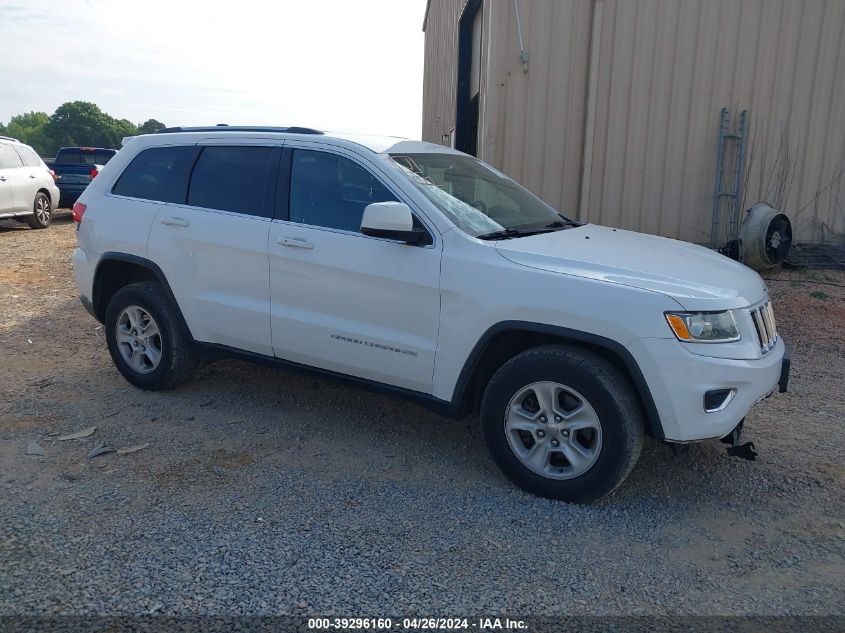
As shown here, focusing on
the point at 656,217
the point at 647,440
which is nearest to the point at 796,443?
the point at 647,440

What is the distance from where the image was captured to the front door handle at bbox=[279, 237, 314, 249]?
14.6ft

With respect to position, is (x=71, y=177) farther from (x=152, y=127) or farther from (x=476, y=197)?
(x=476, y=197)

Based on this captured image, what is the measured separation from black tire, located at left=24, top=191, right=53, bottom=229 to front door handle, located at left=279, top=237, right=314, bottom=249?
12532 millimetres

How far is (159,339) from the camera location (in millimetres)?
5293

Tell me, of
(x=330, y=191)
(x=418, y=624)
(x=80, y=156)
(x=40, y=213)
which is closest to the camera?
(x=418, y=624)

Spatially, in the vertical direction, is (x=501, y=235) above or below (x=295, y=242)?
above

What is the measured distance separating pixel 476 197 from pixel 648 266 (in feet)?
4.08

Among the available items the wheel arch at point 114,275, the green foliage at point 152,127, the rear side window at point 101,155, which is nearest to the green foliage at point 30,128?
the green foliage at point 152,127

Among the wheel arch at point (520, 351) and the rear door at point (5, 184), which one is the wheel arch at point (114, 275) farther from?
the rear door at point (5, 184)

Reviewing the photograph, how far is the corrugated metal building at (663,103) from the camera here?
9.56m

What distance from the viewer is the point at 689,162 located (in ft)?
32.7

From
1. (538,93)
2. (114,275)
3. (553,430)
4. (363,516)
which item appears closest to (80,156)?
(538,93)

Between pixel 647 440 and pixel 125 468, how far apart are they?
10.1 feet

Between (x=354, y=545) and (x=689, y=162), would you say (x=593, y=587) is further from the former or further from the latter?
(x=689, y=162)
